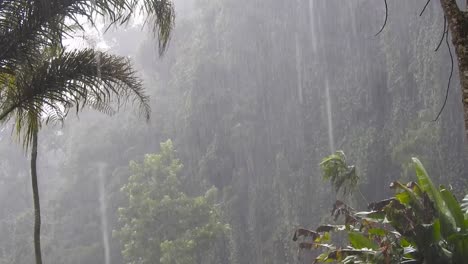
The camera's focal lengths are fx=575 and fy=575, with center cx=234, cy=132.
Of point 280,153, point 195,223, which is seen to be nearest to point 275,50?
point 280,153

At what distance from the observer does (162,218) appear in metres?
15.8

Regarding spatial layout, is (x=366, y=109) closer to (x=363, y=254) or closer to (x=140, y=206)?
(x=140, y=206)

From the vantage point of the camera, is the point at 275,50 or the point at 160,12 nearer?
the point at 160,12

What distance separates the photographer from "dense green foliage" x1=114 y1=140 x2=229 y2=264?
50.3 ft

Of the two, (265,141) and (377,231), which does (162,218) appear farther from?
(377,231)

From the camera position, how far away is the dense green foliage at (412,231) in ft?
15.6

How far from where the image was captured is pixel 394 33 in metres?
15.6

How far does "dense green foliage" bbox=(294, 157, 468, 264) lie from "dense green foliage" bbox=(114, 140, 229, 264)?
9875 millimetres

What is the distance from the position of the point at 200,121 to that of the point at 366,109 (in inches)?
260

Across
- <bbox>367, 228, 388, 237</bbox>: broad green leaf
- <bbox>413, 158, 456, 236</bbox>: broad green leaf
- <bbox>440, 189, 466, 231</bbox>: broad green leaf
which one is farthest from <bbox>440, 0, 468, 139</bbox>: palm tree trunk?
<bbox>367, 228, 388, 237</bbox>: broad green leaf

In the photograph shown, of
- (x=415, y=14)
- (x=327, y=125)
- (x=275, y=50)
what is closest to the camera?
(x=415, y=14)

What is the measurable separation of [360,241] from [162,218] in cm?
1094

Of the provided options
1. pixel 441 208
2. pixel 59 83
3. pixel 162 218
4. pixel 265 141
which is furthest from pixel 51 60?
pixel 265 141

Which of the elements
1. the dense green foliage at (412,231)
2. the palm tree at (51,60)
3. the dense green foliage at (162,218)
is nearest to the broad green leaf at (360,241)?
the dense green foliage at (412,231)
